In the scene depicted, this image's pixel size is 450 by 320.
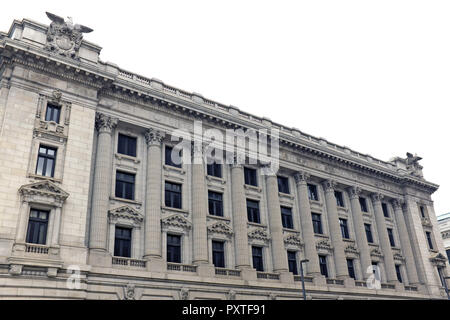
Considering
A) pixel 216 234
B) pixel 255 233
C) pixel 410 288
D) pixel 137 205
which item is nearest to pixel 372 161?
pixel 410 288

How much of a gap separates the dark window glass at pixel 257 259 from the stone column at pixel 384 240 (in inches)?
718

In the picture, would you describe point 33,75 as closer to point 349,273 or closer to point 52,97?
point 52,97

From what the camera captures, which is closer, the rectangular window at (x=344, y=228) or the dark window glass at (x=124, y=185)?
the dark window glass at (x=124, y=185)

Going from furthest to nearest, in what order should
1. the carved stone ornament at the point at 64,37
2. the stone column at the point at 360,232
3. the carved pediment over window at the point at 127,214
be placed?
the stone column at the point at 360,232, the carved stone ornament at the point at 64,37, the carved pediment over window at the point at 127,214

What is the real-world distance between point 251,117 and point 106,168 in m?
17.6

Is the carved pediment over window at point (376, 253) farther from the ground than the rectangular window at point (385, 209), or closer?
closer

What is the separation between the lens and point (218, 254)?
3466cm

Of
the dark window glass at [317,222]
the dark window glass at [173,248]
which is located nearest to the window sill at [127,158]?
the dark window glass at [173,248]

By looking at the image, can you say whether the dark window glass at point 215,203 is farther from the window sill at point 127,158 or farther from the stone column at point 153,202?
the window sill at point 127,158

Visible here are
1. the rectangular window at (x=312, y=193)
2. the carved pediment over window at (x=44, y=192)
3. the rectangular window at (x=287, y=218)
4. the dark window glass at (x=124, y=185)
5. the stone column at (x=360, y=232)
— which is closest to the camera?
the carved pediment over window at (x=44, y=192)

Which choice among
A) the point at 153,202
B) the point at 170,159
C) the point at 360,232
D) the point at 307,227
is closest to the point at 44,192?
the point at 153,202

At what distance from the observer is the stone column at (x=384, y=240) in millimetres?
46166

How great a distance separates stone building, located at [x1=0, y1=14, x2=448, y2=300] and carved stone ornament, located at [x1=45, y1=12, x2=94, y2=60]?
0.36 ft

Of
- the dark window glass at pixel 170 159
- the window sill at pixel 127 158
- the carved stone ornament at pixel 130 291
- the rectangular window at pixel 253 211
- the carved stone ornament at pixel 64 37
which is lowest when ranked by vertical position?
the carved stone ornament at pixel 130 291
